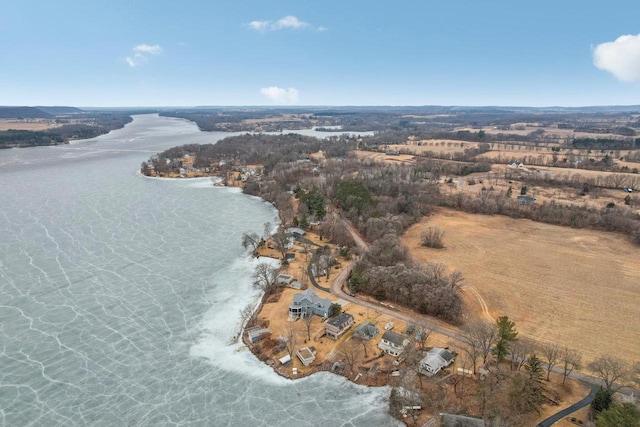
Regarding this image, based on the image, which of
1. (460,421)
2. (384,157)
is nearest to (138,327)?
(460,421)

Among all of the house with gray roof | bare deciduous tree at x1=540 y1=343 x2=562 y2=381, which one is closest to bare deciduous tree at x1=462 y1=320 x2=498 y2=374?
bare deciduous tree at x1=540 y1=343 x2=562 y2=381

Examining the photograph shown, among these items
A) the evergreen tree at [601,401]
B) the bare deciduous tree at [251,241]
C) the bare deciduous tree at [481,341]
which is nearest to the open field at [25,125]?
the bare deciduous tree at [251,241]

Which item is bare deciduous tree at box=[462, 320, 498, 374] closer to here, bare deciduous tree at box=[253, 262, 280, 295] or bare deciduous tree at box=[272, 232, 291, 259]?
bare deciduous tree at box=[253, 262, 280, 295]

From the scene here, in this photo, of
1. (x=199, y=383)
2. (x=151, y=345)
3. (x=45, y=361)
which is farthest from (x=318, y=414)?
(x=45, y=361)

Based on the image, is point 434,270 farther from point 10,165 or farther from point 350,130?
point 350,130

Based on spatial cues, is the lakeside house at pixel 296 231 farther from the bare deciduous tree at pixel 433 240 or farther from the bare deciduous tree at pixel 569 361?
the bare deciduous tree at pixel 569 361

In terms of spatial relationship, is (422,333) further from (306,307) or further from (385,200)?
(385,200)
